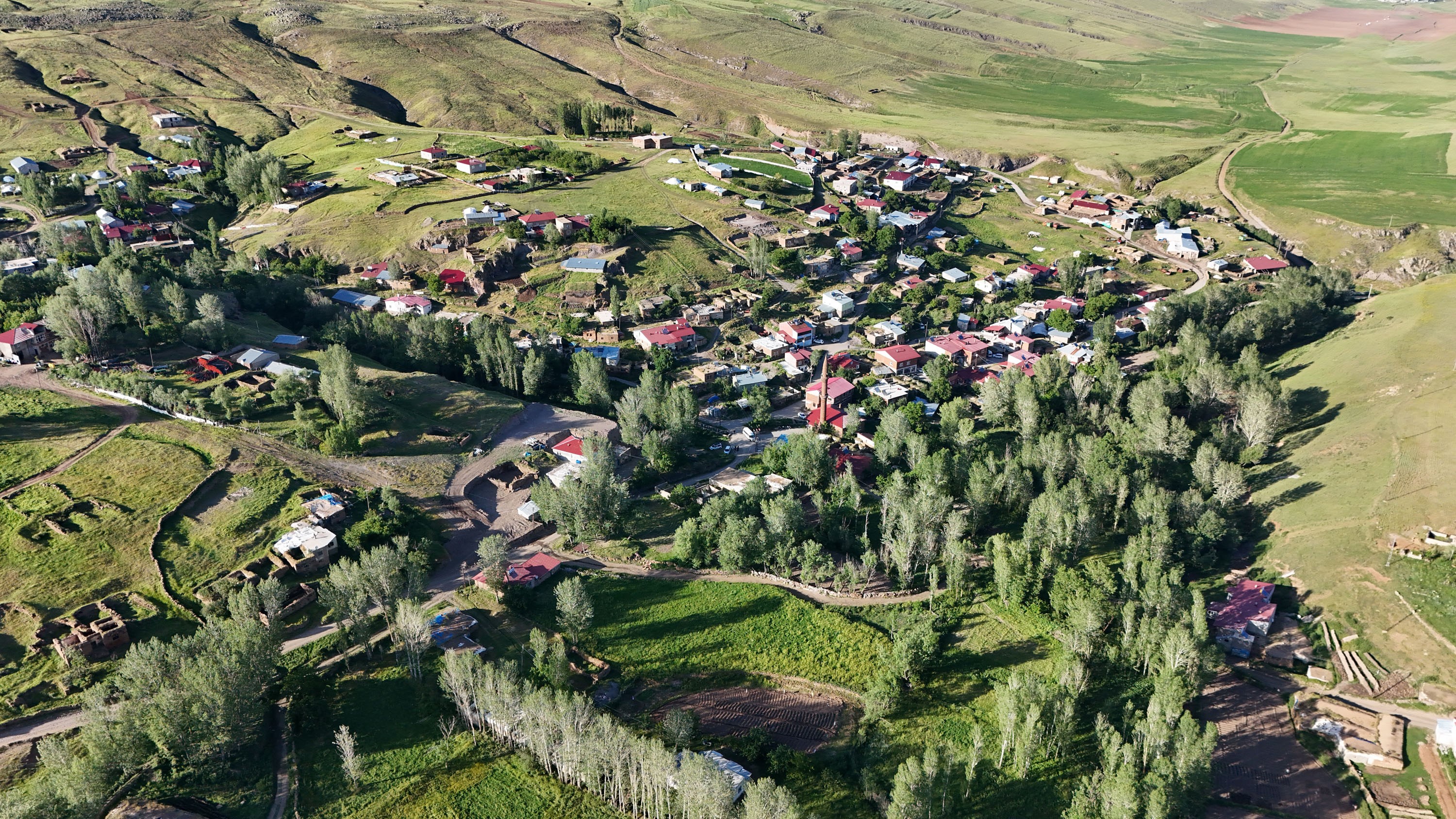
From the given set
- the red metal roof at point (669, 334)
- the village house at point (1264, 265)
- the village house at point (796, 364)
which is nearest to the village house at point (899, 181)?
the village house at point (1264, 265)

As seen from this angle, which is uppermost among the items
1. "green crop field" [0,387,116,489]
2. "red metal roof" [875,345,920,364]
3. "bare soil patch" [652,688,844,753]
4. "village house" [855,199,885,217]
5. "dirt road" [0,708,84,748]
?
"village house" [855,199,885,217]

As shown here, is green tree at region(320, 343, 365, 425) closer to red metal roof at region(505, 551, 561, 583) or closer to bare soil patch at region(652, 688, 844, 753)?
red metal roof at region(505, 551, 561, 583)

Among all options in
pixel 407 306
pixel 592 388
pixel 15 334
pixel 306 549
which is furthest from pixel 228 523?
pixel 407 306

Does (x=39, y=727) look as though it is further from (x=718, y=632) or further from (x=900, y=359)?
(x=900, y=359)

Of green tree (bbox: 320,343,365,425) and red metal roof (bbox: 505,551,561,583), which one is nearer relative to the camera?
red metal roof (bbox: 505,551,561,583)

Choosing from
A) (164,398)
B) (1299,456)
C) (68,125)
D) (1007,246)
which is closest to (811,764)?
(1299,456)

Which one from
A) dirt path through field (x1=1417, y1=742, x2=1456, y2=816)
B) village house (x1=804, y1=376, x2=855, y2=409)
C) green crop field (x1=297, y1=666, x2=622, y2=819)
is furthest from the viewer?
village house (x1=804, y1=376, x2=855, y2=409)

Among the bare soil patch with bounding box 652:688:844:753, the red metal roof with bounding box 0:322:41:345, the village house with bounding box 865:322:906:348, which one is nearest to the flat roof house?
the red metal roof with bounding box 0:322:41:345

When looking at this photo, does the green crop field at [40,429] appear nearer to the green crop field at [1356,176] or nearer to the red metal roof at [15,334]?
the red metal roof at [15,334]
